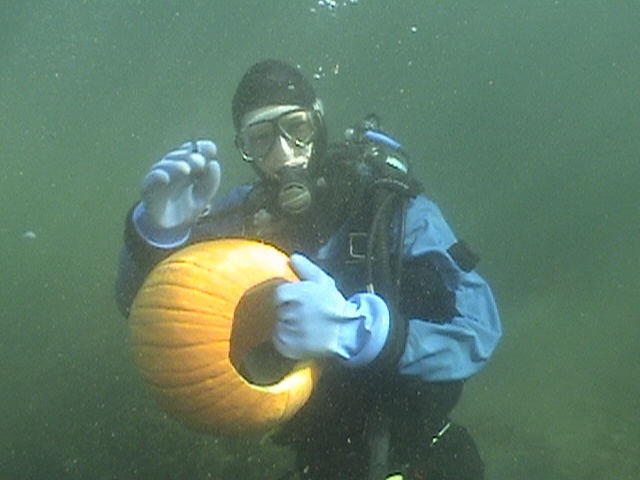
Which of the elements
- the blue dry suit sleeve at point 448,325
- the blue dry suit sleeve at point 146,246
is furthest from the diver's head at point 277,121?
the blue dry suit sleeve at point 448,325

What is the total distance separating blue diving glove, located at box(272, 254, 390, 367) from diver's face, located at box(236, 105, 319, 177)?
1199 mm

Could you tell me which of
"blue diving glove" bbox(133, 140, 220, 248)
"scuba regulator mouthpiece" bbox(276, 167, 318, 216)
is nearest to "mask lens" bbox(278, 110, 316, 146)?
"scuba regulator mouthpiece" bbox(276, 167, 318, 216)

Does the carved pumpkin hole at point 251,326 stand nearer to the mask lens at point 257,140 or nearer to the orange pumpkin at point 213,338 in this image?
the orange pumpkin at point 213,338

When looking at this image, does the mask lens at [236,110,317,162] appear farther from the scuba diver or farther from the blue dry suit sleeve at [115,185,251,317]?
the blue dry suit sleeve at [115,185,251,317]

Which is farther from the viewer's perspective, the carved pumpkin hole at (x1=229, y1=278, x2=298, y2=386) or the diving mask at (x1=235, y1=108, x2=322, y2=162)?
the diving mask at (x1=235, y1=108, x2=322, y2=162)

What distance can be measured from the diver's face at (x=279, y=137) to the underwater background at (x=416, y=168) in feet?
13.5

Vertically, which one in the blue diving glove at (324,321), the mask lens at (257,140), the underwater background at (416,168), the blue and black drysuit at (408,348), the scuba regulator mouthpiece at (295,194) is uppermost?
the mask lens at (257,140)

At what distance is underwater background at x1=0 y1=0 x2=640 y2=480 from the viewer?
860 cm

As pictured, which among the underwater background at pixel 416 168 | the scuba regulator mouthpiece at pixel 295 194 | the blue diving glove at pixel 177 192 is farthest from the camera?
the underwater background at pixel 416 168

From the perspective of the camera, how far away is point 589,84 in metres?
79.1

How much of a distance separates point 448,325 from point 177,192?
1.40m

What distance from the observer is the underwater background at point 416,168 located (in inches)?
339

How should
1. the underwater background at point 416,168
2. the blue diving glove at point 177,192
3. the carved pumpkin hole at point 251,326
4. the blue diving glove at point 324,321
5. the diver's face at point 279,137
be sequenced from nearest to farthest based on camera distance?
the blue diving glove at point 324,321, the carved pumpkin hole at point 251,326, the blue diving glove at point 177,192, the diver's face at point 279,137, the underwater background at point 416,168

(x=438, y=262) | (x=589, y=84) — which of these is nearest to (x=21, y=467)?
(x=438, y=262)
